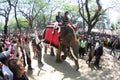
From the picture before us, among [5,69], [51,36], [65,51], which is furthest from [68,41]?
[5,69]

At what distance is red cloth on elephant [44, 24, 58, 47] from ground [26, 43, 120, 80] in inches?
31.5

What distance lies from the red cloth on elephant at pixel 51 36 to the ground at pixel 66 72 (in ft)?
2.62

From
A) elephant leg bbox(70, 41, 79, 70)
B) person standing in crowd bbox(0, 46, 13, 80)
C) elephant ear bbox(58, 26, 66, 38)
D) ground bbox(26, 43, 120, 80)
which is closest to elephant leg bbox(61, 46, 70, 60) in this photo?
ground bbox(26, 43, 120, 80)

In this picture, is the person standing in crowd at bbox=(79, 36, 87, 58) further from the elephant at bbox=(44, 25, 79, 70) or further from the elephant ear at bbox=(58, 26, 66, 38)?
the elephant ear at bbox=(58, 26, 66, 38)

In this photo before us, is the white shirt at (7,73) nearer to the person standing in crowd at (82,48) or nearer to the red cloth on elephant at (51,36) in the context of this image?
the red cloth on elephant at (51,36)

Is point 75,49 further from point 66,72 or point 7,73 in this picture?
point 7,73

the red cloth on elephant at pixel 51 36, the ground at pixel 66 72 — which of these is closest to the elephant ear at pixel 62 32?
the red cloth on elephant at pixel 51 36

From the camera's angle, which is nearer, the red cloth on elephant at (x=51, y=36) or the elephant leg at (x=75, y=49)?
the elephant leg at (x=75, y=49)

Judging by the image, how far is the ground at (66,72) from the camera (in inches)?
504

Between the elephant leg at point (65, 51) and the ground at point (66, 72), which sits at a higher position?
the elephant leg at point (65, 51)

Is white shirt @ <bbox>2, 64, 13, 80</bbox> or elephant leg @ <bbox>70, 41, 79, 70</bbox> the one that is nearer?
white shirt @ <bbox>2, 64, 13, 80</bbox>

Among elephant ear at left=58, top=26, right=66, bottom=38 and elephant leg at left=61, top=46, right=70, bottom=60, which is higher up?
elephant ear at left=58, top=26, right=66, bottom=38

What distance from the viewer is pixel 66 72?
541 inches

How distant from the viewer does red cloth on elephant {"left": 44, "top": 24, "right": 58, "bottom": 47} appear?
1536 cm
